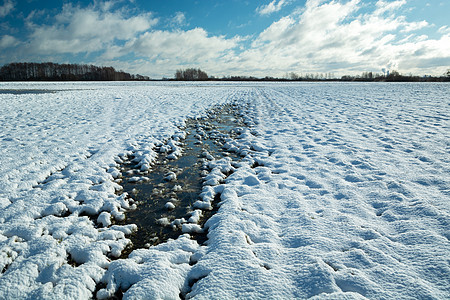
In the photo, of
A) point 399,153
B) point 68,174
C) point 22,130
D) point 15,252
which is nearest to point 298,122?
point 399,153

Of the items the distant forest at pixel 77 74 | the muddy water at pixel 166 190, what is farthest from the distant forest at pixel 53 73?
the muddy water at pixel 166 190

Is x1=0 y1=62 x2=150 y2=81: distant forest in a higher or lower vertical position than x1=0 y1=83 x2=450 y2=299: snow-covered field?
higher

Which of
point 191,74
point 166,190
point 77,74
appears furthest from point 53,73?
point 166,190

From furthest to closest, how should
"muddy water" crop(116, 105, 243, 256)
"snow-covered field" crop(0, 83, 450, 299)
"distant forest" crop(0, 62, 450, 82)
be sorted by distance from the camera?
"distant forest" crop(0, 62, 450, 82) → "muddy water" crop(116, 105, 243, 256) → "snow-covered field" crop(0, 83, 450, 299)

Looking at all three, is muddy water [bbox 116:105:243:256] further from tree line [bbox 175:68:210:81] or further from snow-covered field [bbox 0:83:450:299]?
tree line [bbox 175:68:210:81]

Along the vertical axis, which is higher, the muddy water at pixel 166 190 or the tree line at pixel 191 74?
the tree line at pixel 191 74

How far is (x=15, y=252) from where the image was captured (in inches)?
103

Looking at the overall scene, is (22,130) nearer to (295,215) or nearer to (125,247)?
(125,247)

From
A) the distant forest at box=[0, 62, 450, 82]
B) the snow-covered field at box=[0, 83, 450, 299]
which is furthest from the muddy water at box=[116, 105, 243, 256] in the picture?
the distant forest at box=[0, 62, 450, 82]

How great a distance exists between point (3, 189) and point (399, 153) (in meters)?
8.89

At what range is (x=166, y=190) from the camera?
454 centimetres

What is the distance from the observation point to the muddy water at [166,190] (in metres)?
3.26

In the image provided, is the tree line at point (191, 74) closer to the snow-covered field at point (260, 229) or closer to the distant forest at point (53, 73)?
the distant forest at point (53, 73)

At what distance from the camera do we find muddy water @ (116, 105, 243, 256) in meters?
3.26
